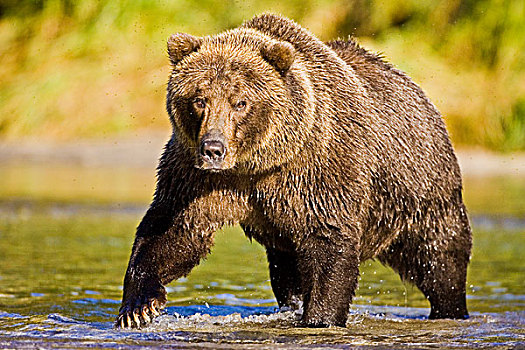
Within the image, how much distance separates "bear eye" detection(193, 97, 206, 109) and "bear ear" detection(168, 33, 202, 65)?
15.4 inches

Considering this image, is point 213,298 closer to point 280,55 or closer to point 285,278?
point 285,278

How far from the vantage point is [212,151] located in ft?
19.7

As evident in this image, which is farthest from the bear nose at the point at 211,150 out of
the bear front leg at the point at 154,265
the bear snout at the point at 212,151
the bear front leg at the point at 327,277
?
the bear front leg at the point at 327,277

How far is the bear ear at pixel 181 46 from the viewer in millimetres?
6527

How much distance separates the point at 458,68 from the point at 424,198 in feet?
35.4

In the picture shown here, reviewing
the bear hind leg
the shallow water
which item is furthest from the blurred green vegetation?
the bear hind leg

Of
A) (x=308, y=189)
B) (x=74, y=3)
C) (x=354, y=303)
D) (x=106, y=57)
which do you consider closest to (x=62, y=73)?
(x=106, y=57)

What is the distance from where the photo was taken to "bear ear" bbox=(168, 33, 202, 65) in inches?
257

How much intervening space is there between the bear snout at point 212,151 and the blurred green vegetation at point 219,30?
11.3 meters

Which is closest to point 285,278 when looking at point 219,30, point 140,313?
point 140,313

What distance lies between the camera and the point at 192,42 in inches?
257

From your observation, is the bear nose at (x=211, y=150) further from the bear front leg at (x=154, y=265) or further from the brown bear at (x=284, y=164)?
the bear front leg at (x=154, y=265)

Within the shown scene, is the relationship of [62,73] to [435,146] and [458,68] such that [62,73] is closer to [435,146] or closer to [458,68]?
[458,68]

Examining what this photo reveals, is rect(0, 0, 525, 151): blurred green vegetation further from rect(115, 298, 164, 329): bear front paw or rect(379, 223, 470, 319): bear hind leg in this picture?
rect(115, 298, 164, 329): bear front paw
